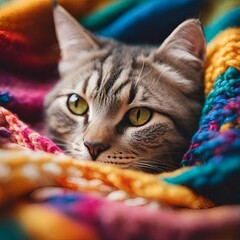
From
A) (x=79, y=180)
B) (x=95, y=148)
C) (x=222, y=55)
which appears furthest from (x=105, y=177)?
(x=222, y=55)

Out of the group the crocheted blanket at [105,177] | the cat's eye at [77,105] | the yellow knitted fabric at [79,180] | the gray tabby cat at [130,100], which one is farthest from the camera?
the cat's eye at [77,105]

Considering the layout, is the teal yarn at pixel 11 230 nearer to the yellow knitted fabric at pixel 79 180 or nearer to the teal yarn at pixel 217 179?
the yellow knitted fabric at pixel 79 180

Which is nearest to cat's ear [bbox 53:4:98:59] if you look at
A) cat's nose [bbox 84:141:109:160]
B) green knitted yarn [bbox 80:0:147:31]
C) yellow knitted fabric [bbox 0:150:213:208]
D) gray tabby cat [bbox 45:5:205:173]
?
gray tabby cat [bbox 45:5:205:173]

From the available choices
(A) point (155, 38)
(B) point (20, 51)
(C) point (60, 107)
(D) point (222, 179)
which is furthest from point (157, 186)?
(A) point (155, 38)

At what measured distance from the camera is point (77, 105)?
46.6 inches

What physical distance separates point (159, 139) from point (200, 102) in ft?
0.65

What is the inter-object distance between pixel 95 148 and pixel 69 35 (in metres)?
0.51

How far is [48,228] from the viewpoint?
0.56 metres

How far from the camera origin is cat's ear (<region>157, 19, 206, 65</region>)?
112 centimetres

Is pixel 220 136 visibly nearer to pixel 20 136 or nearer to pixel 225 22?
pixel 20 136

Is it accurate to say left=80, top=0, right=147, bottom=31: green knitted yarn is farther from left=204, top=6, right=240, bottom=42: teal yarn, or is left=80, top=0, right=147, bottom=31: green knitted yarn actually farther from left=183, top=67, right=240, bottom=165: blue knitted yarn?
left=183, top=67, right=240, bottom=165: blue knitted yarn

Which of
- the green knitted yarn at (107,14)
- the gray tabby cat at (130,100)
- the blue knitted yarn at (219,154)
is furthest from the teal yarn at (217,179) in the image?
the green knitted yarn at (107,14)

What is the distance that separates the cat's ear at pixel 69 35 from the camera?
1249 millimetres

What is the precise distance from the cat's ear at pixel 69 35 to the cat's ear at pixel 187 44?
0.26 meters
